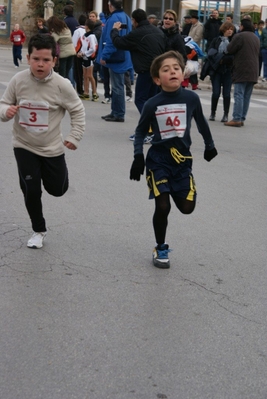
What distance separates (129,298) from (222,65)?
10.0m

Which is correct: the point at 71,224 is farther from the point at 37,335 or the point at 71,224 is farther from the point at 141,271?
the point at 37,335

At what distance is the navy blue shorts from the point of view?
18.8 feet

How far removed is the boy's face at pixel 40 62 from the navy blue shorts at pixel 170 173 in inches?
38.2

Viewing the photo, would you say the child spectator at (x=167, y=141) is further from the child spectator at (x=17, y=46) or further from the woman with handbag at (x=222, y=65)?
the child spectator at (x=17, y=46)

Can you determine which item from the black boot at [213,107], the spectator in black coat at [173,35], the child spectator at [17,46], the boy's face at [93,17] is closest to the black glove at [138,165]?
the spectator in black coat at [173,35]

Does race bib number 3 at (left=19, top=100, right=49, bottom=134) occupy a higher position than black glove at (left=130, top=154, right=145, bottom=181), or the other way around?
race bib number 3 at (left=19, top=100, right=49, bottom=134)

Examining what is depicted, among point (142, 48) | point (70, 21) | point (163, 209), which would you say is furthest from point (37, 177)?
point (70, 21)

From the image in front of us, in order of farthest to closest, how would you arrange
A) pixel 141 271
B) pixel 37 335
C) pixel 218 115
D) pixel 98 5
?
pixel 98 5, pixel 218 115, pixel 141 271, pixel 37 335

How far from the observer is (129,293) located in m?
5.24

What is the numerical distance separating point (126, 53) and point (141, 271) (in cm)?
786

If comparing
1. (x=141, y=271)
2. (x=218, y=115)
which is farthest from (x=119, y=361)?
(x=218, y=115)

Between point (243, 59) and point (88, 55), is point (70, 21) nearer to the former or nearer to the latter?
point (88, 55)

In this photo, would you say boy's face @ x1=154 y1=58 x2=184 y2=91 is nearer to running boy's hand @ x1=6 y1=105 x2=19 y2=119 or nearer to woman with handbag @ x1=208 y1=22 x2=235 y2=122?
running boy's hand @ x1=6 y1=105 x2=19 y2=119

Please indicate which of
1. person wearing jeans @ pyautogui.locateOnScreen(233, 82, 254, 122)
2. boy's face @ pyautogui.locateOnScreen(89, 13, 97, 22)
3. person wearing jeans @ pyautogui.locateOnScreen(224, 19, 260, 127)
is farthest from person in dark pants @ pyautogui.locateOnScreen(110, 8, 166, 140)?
boy's face @ pyautogui.locateOnScreen(89, 13, 97, 22)
